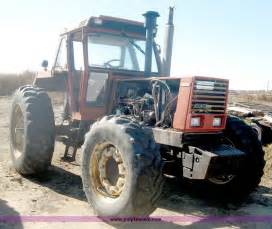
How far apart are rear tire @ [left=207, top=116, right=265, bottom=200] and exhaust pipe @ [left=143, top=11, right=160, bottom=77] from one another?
167 cm

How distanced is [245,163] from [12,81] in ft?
82.2

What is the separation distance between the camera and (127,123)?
4.68m

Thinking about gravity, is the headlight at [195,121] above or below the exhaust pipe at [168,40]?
below

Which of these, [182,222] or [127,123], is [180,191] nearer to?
[182,222]

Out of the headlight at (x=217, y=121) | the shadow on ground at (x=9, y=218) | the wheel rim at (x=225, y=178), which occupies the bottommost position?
the shadow on ground at (x=9, y=218)

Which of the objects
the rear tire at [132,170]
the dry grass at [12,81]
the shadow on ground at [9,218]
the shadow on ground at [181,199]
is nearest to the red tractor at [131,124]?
the rear tire at [132,170]

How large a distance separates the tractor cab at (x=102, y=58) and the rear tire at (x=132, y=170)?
1.64 m

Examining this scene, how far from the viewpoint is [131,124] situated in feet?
15.3

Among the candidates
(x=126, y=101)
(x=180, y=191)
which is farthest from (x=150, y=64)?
(x=180, y=191)

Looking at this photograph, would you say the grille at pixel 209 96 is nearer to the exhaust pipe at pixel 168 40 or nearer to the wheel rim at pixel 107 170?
the wheel rim at pixel 107 170

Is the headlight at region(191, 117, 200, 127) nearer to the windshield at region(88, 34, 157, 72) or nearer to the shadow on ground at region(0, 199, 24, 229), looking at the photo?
the windshield at region(88, 34, 157, 72)

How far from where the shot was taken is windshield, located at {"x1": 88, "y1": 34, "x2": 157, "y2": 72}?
6461mm

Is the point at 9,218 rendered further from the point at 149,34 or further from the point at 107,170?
the point at 149,34

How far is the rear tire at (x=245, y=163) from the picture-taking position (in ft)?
18.4
